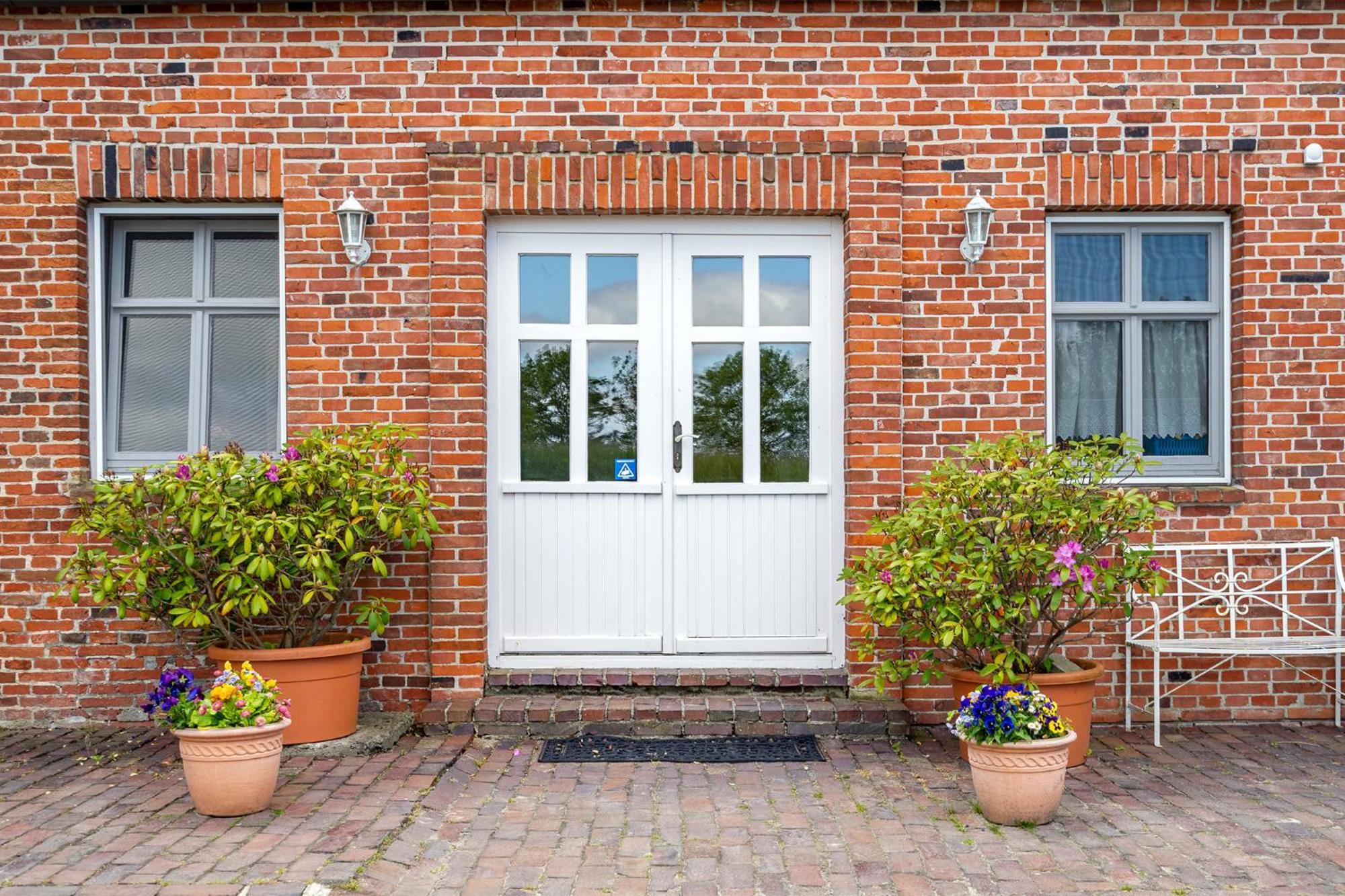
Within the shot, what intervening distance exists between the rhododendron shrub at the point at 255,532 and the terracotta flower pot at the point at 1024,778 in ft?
9.23

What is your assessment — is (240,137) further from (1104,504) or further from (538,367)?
(1104,504)

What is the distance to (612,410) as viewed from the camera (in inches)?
233

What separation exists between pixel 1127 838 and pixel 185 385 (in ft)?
17.2

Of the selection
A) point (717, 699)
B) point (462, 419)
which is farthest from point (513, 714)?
point (462, 419)

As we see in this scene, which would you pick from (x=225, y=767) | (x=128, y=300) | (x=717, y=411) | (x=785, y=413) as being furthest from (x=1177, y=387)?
(x=128, y=300)

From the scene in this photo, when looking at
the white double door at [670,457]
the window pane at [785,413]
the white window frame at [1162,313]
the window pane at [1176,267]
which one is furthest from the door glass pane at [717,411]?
the window pane at [1176,267]

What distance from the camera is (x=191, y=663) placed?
5699 millimetres

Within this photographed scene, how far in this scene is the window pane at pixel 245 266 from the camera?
5.89 m

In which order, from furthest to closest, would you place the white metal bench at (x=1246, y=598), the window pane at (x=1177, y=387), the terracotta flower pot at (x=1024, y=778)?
the window pane at (x=1177, y=387), the white metal bench at (x=1246, y=598), the terracotta flower pot at (x=1024, y=778)

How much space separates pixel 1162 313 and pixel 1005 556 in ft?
6.89

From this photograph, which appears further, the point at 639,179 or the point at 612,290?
the point at 612,290

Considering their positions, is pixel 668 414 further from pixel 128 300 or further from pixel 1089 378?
pixel 128 300

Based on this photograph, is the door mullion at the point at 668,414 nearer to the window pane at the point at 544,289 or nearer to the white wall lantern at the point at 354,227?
the window pane at the point at 544,289

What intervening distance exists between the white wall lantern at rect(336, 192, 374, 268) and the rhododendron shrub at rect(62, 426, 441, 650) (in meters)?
0.98
